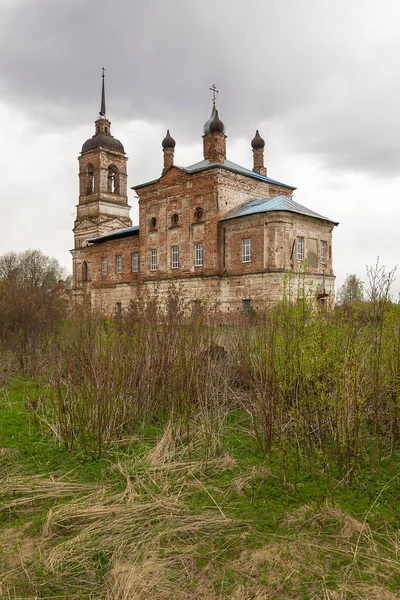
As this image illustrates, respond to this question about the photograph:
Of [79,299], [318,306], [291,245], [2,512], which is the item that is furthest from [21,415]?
[79,299]

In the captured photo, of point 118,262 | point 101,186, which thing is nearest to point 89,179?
point 101,186

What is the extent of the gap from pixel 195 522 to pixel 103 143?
33.7m

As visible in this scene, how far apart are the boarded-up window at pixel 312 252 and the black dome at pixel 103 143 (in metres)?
19.1

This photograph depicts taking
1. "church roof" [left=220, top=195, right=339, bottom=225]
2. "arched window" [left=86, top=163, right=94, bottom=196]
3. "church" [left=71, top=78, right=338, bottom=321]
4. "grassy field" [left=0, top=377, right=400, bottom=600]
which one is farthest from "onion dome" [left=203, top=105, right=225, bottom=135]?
"grassy field" [left=0, top=377, right=400, bottom=600]

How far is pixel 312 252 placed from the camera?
72.4 feet

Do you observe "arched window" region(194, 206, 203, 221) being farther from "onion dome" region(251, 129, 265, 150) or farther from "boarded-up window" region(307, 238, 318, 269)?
"onion dome" region(251, 129, 265, 150)

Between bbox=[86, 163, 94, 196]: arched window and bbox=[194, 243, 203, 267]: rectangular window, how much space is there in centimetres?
1483

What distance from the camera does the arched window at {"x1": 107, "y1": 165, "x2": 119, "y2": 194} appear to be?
34.6 meters

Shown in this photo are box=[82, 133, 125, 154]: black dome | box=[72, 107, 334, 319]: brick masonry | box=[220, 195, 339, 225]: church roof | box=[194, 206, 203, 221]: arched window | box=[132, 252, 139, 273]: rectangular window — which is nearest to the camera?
box=[220, 195, 339, 225]: church roof

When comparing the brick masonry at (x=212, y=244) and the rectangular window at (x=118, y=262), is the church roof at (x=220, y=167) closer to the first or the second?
the brick masonry at (x=212, y=244)

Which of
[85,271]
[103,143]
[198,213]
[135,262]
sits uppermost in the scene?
[103,143]

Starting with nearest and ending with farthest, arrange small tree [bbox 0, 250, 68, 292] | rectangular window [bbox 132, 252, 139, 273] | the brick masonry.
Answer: the brick masonry
rectangular window [bbox 132, 252, 139, 273]
small tree [bbox 0, 250, 68, 292]

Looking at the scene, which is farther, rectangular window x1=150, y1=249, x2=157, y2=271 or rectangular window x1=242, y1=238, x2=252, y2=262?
rectangular window x1=150, y1=249, x2=157, y2=271

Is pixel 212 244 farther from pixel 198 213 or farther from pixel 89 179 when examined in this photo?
pixel 89 179
